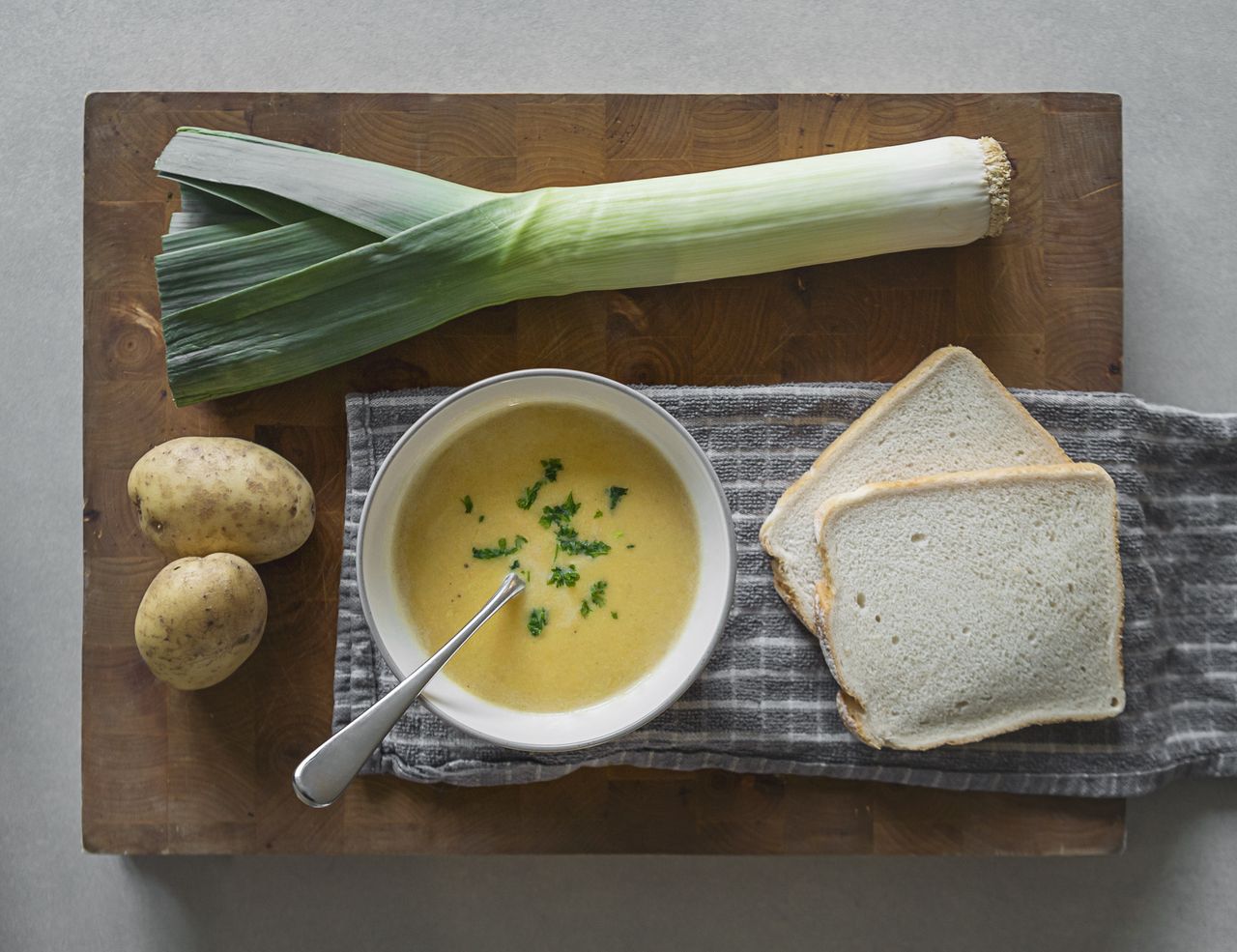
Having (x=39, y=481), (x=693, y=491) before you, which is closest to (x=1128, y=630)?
(x=693, y=491)

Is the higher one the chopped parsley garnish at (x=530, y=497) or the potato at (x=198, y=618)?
the chopped parsley garnish at (x=530, y=497)

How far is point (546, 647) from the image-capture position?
148 cm

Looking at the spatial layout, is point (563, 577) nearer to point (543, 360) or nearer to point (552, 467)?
point (552, 467)

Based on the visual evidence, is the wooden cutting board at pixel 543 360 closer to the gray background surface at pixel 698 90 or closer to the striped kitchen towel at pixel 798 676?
the striped kitchen towel at pixel 798 676

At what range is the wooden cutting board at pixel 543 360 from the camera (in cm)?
169

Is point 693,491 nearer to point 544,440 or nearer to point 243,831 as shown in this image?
point 544,440

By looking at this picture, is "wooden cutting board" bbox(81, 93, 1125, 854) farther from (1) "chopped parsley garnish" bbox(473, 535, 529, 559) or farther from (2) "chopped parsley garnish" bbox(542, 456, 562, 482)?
(1) "chopped parsley garnish" bbox(473, 535, 529, 559)

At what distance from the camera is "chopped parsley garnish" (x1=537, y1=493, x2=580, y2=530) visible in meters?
1.48

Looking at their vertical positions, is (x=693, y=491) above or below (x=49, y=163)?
below

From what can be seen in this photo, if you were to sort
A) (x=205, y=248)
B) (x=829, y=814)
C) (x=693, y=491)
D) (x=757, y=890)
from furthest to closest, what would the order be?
1. (x=757, y=890)
2. (x=829, y=814)
3. (x=205, y=248)
4. (x=693, y=491)

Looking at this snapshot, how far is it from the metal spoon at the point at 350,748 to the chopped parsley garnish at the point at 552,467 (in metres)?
0.35

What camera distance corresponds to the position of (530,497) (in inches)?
59.1

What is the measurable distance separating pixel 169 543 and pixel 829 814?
1253 mm

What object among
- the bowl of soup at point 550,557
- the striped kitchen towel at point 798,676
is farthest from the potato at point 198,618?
the bowl of soup at point 550,557
